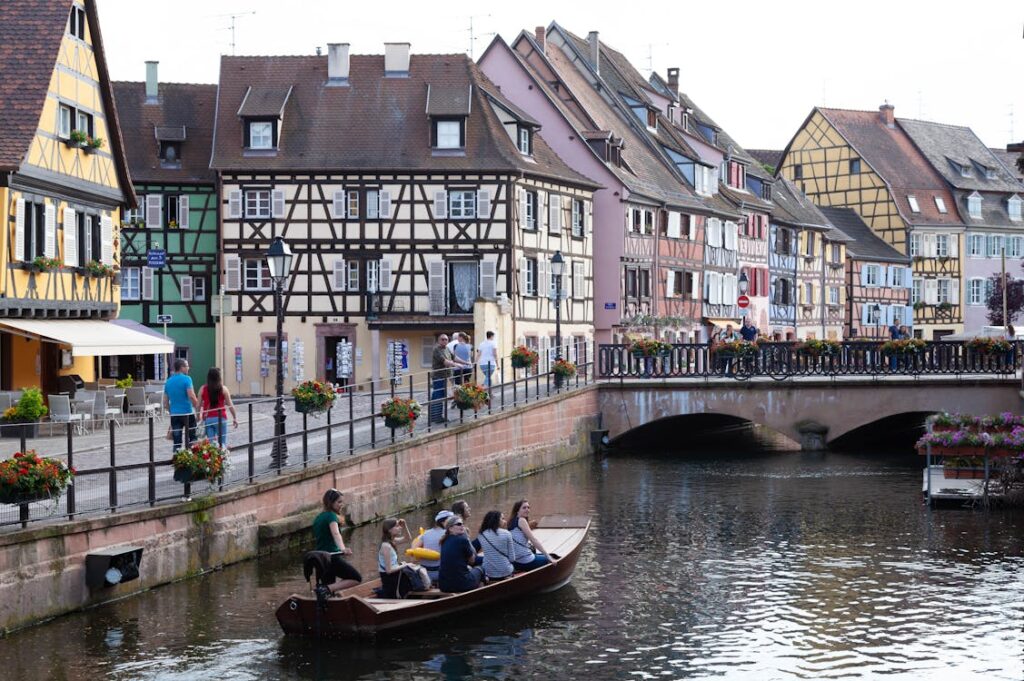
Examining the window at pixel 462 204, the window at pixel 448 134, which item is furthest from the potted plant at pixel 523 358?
the window at pixel 448 134

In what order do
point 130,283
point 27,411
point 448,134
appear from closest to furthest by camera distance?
point 27,411, point 448,134, point 130,283

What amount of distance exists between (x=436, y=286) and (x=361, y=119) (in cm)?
601

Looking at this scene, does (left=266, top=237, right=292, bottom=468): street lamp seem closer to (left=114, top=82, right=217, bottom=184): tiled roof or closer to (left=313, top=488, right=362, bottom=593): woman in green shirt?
(left=313, top=488, right=362, bottom=593): woman in green shirt

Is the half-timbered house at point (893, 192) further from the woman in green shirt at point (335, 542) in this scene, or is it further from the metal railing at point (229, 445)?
the woman in green shirt at point (335, 542)

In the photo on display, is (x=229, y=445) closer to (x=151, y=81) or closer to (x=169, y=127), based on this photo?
(x=169, y=127)

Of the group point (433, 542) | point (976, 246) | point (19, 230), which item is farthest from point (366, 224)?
point (976, 246)

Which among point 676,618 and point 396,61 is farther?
point 396,61

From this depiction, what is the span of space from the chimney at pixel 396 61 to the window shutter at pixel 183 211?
7741mm

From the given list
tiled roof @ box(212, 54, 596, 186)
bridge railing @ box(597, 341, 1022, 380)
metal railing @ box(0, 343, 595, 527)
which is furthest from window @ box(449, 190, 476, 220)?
metal railing @ box(0, 343, 595, 527)

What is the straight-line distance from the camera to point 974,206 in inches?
3610

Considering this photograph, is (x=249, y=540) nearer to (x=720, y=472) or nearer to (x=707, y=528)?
(x=707, y=528)

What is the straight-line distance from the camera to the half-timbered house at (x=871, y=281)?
86125 millimetres

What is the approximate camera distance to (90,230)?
125ft

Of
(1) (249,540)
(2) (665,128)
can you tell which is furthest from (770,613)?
(2) (665,128)
